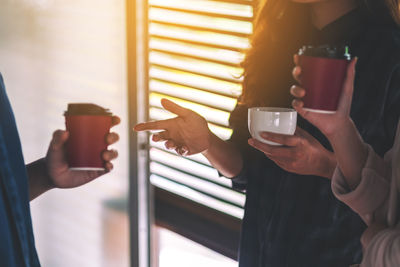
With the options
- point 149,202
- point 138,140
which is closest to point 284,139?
point 138,140

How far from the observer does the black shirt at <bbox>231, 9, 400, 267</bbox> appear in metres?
1.16

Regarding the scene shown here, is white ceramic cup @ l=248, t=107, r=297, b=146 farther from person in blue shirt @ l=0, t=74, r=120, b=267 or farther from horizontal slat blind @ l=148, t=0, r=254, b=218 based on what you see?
horizontal slat blind @ l=148, t=0, r=254, b=218

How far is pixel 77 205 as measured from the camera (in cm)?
260

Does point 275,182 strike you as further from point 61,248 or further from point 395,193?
point 61,248

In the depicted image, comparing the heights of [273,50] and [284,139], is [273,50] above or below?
above

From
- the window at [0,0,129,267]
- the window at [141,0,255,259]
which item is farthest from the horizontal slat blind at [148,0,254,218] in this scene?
the window at [0,0,129,267]

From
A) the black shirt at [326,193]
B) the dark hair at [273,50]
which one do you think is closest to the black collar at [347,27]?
the black shirt at [326,193]

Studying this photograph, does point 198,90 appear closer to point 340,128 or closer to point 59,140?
point 59,140

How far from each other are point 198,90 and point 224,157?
2.29 ft

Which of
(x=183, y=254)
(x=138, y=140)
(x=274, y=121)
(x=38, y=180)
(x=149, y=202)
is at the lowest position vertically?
(x=183, y=254)

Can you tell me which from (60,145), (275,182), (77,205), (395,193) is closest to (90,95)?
(77,205)

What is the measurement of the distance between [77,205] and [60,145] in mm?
1379

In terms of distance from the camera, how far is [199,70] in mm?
2049

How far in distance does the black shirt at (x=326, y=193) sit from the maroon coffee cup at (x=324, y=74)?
253 mm
